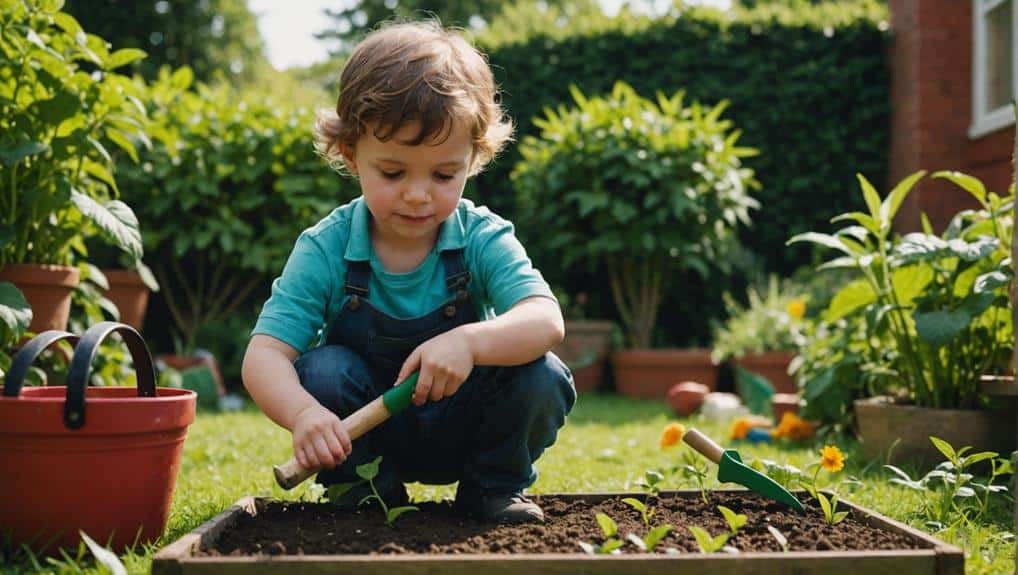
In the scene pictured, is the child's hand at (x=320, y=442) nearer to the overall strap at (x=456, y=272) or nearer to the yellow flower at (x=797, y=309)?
the overall strap at (x=456, y=272)

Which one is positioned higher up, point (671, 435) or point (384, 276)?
point (384, 276)

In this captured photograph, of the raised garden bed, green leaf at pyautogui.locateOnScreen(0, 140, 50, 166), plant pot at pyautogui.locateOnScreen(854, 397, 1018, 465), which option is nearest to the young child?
the raised garden bed

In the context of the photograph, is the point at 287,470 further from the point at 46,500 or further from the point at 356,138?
the point at 356,138

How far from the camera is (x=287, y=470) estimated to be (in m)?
1.69

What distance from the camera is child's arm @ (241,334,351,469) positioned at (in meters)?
1.70

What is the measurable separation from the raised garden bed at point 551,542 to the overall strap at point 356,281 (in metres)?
0.46

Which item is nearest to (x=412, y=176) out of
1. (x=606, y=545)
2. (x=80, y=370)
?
(x=80, y=370)

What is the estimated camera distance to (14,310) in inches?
87.3

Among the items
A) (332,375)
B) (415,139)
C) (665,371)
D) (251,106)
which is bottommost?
(665,371)

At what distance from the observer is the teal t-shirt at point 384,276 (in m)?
2.01

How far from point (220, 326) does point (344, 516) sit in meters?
4.41

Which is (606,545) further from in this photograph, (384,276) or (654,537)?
(384,276)

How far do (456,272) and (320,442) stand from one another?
57 centimetres

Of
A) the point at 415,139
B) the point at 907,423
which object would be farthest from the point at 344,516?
the point at 907,423
